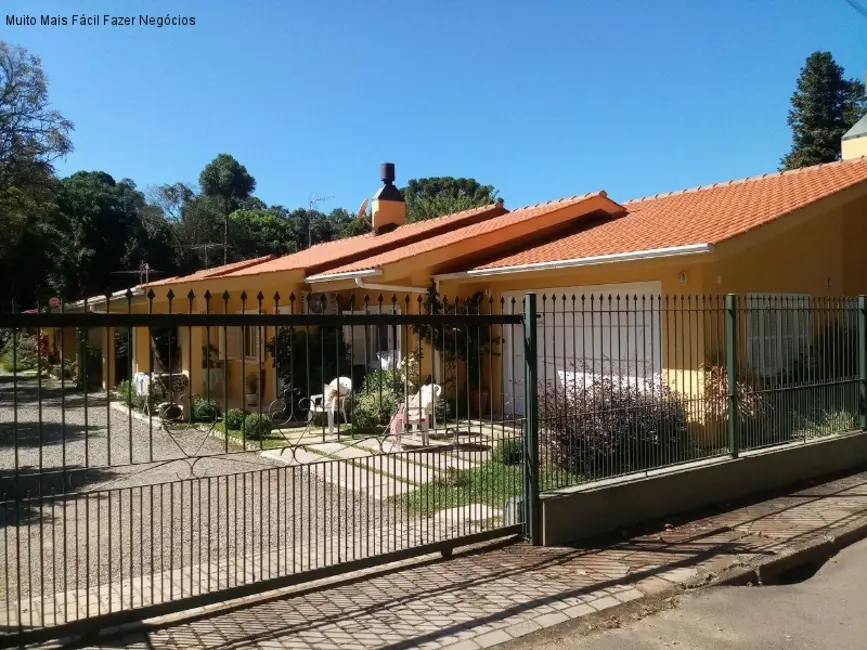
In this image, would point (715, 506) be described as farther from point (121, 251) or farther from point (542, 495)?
point (121, 251)

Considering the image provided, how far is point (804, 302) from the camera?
9422 mm

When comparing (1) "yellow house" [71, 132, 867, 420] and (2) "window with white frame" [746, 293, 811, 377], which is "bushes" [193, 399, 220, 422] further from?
(2) "window with white frame" [746, 293, 811, 377]

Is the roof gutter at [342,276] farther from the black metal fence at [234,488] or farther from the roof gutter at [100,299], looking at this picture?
the roof gutter at [100,299]

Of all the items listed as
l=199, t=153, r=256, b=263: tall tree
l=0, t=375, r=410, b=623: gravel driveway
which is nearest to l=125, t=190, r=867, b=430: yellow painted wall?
l=0, t=375, r=410, b=623: gravel driveway

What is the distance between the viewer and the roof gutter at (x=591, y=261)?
8.35 metres

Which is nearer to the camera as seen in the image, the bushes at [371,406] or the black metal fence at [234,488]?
the black metal fence at [234,488]

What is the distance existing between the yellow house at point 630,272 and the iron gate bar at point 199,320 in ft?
8.47

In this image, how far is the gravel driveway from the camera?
390 cm

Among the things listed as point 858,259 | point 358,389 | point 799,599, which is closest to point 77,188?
point 358,389

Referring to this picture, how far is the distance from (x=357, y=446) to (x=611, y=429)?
8.10 ft

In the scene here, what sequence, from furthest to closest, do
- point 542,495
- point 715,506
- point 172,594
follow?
point 715,506
point 542,495
point 172,594

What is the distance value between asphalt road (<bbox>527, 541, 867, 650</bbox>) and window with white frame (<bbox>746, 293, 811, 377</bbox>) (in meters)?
3.19

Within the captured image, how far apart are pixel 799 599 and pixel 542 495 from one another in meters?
1.88

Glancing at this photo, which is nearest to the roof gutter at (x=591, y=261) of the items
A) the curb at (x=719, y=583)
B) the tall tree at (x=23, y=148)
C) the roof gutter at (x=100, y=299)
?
the curb at (x=719, y=583)
